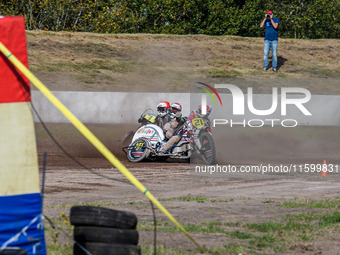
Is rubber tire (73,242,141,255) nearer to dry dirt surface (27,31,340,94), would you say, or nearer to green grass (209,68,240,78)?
dry dirt surface (27,31,340,94)

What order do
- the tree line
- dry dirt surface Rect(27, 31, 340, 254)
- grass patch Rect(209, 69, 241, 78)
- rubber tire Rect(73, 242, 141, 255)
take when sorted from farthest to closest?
the tree line, grass patch Rect(209, 69, 241, 78), dry dirt surface Rect(27, 31, 340, 254), rubber tire Rect(73, 242, 141, 255)

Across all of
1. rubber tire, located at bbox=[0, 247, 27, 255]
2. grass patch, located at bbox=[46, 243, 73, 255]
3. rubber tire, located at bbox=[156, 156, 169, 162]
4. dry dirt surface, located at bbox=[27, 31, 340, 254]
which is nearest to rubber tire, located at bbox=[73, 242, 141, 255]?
rubber tire, located at bbox=[0, 247, 27, 255]

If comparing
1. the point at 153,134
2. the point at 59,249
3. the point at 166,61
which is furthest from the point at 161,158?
the point at 166,61

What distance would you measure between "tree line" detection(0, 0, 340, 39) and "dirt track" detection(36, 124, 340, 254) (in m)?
21.7

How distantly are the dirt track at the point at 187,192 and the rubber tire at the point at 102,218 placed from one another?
136 centimetres

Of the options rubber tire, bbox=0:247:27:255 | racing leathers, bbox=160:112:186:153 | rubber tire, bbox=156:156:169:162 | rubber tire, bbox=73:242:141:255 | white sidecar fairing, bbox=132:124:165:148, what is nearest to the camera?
rubber tire, bbox=0:247:27:255

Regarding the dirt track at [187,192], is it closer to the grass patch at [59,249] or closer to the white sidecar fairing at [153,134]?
the white sidecar fairing at [153,134]

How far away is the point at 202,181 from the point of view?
42.2 ft

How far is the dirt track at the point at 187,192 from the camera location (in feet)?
28.3

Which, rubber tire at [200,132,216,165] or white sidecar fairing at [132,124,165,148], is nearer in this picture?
rubber tire at [200,132,216,165]

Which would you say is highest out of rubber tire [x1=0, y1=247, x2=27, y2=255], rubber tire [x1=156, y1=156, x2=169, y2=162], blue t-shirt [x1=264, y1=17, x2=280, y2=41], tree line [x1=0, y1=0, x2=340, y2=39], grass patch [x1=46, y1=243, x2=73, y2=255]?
tree line [x1=0, y1=0, x2=340, y2=39]

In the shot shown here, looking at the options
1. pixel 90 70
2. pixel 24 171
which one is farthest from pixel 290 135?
pixel 24 171

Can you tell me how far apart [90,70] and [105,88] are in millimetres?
2435

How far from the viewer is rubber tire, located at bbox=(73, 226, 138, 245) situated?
5.64m
